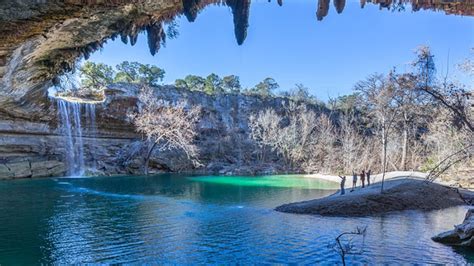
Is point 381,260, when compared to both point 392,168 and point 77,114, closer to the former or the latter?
point 392,168

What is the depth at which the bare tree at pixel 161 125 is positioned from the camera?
3616 cm

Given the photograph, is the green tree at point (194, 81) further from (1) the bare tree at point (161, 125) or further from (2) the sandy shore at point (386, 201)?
(2) the sandy shore at point (386, 201)

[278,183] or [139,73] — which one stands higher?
[139,73]

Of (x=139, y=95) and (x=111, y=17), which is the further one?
(x=139, y=95)

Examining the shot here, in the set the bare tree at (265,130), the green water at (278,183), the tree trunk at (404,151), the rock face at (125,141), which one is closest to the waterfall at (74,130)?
the rock face at (125,141)

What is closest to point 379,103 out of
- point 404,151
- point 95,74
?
point 404,151

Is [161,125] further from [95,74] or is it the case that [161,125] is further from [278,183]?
[95,74]

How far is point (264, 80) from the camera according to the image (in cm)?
7725

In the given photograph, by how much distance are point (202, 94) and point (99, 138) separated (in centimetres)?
1706

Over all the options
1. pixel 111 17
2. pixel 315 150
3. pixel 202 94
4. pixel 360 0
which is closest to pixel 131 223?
pixel 111 17

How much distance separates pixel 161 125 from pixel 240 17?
2871 cm

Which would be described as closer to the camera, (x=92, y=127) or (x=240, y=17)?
(x=240, y=17)

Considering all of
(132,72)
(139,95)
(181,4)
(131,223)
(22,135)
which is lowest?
(131,223)

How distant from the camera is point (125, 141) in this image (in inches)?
1603
